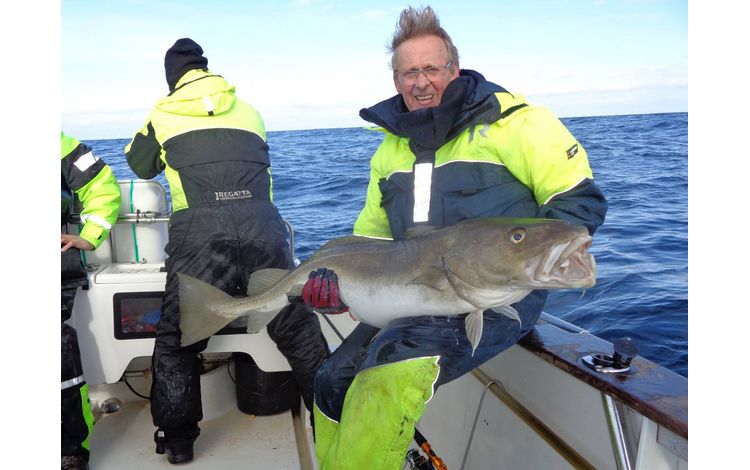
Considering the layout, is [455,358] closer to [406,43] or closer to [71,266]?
[406,43]

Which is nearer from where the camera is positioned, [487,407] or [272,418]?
[487,407]

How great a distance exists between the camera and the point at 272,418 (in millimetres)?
5078

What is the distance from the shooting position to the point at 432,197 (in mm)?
3305

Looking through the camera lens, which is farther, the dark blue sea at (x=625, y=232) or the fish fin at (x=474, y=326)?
the dark blue sea at (x=625, y=232)

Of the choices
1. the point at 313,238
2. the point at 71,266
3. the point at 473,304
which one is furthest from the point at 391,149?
the point at 313,238

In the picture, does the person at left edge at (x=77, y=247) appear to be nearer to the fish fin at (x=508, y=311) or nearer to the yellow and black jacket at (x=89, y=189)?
the yellow and black jacket at (x=89, y=189)

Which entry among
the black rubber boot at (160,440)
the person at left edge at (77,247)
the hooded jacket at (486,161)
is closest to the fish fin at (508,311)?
the hooded jacket at (486,161)

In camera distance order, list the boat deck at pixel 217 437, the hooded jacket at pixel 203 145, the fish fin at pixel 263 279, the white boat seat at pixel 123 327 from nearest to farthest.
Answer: the fish fin at pixel 263 279 < the hooded jacket at pixel 203 145 < the boat deck at pixel 217 437 < the white boat seat at pixel 123 327

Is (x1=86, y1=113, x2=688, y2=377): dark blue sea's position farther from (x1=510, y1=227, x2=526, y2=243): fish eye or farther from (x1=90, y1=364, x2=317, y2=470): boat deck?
(x1=90, y1=364, x2=317, y2=470): boat deck

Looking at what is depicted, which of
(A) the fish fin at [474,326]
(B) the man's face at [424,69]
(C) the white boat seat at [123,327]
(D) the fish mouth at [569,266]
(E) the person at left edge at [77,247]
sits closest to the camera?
(D) the fish mouth at [569,266]

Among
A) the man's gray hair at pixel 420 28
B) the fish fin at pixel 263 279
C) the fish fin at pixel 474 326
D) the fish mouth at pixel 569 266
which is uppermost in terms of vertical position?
the man's gray hair at pixel 420 28

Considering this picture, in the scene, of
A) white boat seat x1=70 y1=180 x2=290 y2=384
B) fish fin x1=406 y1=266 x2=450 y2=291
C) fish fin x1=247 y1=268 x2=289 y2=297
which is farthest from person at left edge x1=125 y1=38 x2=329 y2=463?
fish fin x1=406 y1=266 x2=450 y2=291

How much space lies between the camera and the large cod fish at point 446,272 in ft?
8.25

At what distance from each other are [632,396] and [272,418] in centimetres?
324
